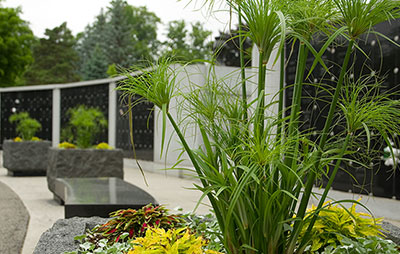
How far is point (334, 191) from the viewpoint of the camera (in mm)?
6547

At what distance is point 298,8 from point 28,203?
568 cm

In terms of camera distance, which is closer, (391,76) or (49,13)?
(391,76)

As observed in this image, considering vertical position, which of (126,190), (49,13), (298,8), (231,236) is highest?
(49,13)

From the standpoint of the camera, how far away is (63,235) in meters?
2.24

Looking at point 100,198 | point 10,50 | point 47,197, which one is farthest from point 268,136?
point 10,50

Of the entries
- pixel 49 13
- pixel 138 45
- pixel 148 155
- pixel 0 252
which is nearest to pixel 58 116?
pixel 148 155

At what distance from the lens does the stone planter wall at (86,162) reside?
24.5 feet

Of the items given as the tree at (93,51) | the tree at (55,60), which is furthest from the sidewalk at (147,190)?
the tree at (55,60)

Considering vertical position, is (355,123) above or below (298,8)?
below

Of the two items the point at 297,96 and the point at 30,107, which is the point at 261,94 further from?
the point at 30,107

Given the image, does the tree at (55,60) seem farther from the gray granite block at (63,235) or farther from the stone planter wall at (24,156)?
the gray granite block at (63,235)

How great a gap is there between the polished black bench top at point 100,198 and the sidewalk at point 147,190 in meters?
0.46

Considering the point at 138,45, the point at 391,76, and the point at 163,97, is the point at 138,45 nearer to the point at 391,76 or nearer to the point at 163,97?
the point at 391,76

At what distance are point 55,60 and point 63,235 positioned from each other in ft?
128
